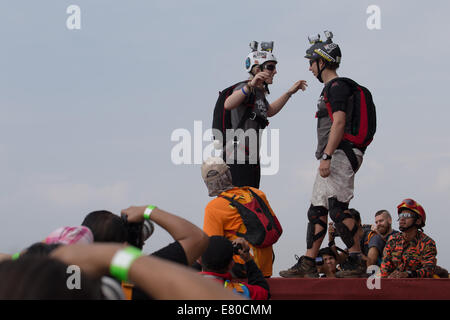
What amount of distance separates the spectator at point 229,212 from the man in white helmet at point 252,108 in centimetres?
142

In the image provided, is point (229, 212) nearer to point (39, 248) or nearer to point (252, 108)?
point (252, 108)

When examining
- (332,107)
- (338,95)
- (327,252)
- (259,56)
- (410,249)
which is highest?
(259,56)

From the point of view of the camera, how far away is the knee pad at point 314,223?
640cm

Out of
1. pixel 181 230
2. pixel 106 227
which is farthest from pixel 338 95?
pixel 106 227

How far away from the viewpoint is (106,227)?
110 inches

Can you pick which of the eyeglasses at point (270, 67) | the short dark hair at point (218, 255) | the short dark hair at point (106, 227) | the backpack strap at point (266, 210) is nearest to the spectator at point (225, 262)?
the short dark hair at point (218, 255)

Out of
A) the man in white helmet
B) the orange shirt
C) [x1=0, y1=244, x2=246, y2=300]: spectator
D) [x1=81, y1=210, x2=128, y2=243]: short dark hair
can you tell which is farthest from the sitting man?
[x1=0, y1=244, x2=246, y2=300]: spectator

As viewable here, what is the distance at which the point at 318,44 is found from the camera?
6617mm

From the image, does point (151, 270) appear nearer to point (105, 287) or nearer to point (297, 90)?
point (105, 287)

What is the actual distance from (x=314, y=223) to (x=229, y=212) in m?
1.66

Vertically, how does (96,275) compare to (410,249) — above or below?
above

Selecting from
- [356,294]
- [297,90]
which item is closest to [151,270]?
[356,294]
